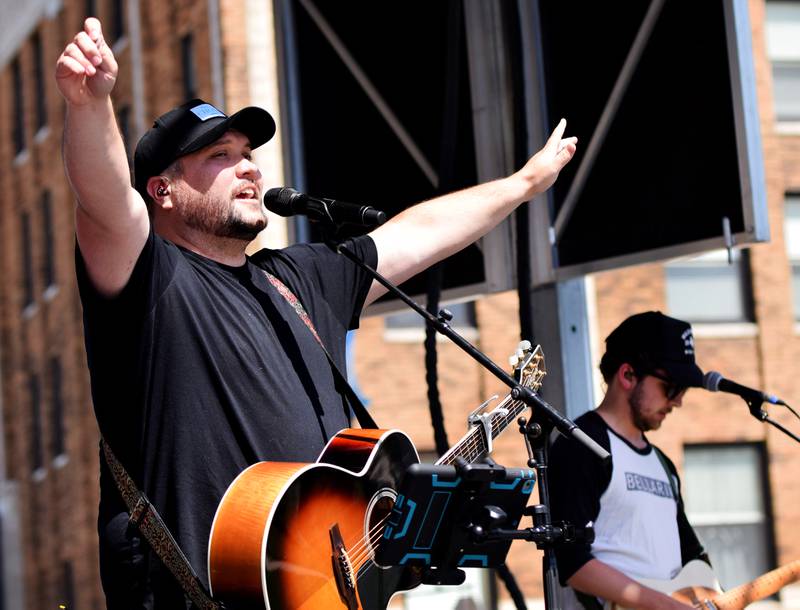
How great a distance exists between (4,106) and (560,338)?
1172 inches

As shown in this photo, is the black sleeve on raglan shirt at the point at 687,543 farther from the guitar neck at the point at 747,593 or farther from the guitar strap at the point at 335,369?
the guitar strap at the point at 335,369

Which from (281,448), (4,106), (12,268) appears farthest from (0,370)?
(281,448)

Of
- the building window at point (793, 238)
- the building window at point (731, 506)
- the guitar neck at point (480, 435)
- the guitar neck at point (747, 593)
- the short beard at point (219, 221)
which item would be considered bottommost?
the building window at point (731, 506)

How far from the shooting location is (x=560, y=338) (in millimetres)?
5109

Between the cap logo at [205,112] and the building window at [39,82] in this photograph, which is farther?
the building window at [39,82]

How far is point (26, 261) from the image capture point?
31266 millimetres

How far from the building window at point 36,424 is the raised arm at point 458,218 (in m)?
26.2

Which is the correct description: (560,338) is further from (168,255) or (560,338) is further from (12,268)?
(12,268)

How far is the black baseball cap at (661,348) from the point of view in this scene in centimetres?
510

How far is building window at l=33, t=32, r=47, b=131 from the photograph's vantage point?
30031mm

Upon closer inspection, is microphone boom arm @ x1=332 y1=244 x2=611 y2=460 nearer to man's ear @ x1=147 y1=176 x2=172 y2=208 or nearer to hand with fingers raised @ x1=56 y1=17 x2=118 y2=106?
man's ear @ x1=147 y1=176 x2=172 y2=208

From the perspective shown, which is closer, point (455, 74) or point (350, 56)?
point (455, 74)

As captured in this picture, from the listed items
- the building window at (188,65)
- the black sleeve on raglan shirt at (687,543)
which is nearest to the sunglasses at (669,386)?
the black sleeve on raglan shirt at (687,543)

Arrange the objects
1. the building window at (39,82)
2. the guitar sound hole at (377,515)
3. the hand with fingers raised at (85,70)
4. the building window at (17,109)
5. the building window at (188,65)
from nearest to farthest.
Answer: the hand with fingers raised at (85,70), the guitar sound hole at (377,515), the building window at (188,65), the building window at (39,82), the building window at (17,109)
